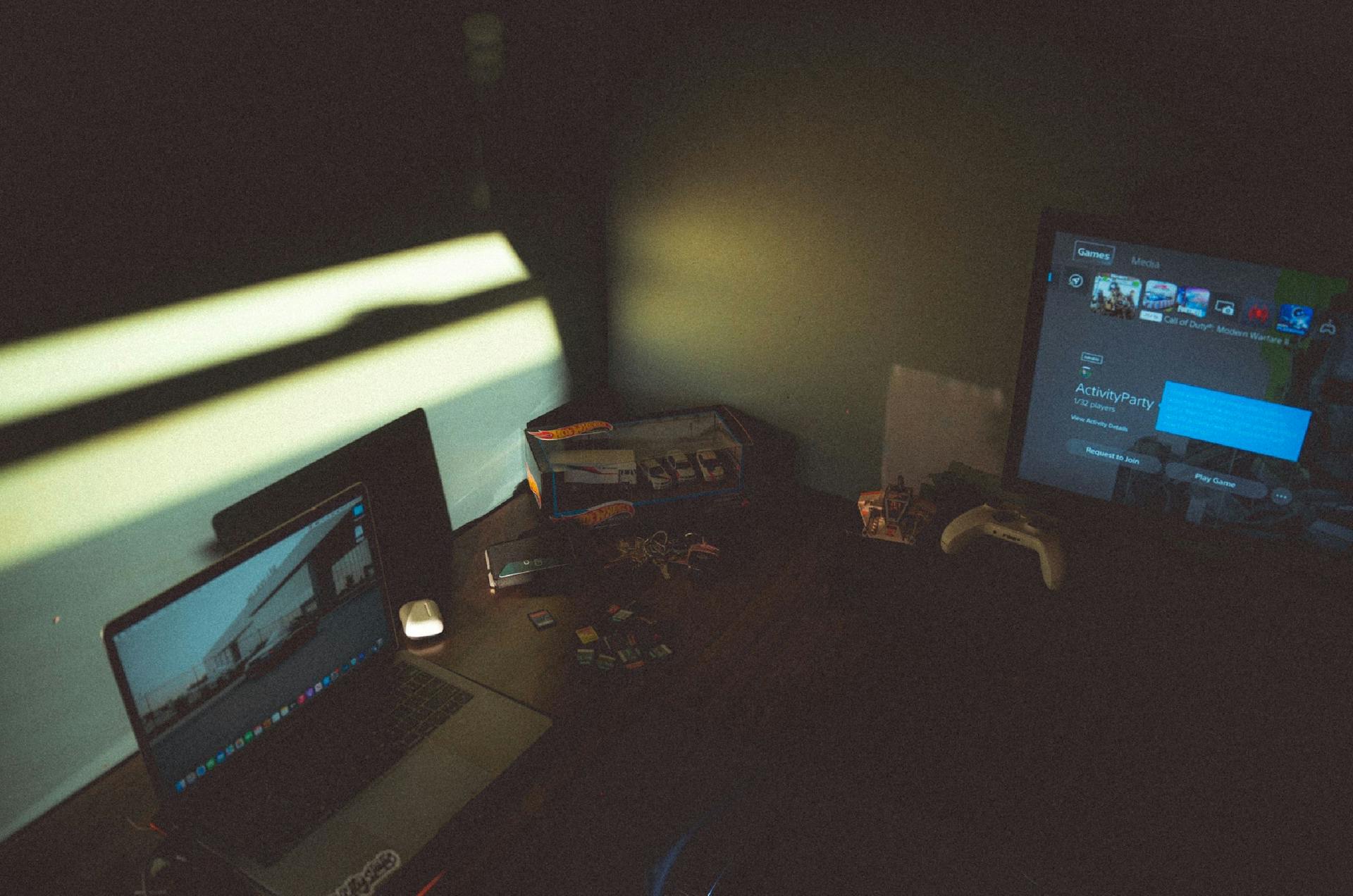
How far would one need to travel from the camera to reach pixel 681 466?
6.82 feet

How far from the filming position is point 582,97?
85.4 inches

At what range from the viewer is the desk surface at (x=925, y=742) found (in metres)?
1.26

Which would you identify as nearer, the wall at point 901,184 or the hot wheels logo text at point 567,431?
the wall at point 901,184

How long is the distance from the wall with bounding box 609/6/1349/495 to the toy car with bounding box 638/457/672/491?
1.16 ft

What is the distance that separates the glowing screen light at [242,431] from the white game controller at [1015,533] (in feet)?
3.71

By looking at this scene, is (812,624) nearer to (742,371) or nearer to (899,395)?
(899,395)

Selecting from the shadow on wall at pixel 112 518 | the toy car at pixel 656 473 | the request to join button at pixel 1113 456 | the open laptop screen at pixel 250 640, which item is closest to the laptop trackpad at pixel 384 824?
the open laptop screen at pixel 250 640

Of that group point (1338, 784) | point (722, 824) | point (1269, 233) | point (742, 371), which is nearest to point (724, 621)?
point (722, 824)

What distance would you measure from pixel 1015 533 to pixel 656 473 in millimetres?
797

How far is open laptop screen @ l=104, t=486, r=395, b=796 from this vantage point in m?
1.15

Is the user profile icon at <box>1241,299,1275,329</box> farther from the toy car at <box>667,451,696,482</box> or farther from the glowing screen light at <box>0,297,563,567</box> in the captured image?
the glowing screen light at <box>0,297,563,567</box>

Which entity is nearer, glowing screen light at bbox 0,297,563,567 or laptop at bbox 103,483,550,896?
laptop at bbox 103,483,550,896

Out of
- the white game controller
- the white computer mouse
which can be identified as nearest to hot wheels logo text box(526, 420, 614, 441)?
the white computer mouse

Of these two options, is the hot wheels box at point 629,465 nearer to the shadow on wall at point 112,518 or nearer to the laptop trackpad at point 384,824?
the shadow on wall at point 112,518
